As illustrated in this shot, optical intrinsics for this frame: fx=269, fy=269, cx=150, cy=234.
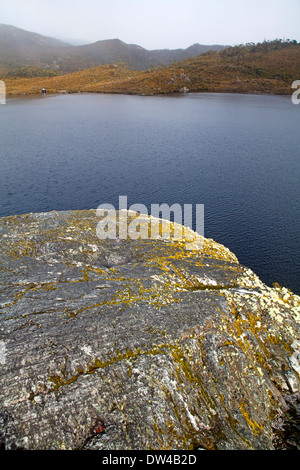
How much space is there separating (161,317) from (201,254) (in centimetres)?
1082

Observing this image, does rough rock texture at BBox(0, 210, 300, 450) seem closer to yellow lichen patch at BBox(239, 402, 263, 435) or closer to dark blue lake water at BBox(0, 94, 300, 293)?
yellow lichen patch at BBox(239, 402, 263, 435)

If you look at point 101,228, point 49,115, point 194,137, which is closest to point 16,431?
point 101,228

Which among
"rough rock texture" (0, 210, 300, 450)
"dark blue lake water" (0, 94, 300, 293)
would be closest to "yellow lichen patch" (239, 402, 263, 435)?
"rough rock texture" (0, 210, 300, 450)

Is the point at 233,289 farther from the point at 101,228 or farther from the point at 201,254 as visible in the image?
the point at 101,228

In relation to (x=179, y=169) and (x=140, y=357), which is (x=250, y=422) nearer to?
(x=140, y=357)

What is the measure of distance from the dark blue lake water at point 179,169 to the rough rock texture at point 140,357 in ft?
64.9

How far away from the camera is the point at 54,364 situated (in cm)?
1176

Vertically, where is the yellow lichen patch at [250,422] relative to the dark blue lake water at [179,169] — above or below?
below

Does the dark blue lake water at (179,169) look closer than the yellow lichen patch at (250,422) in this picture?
No

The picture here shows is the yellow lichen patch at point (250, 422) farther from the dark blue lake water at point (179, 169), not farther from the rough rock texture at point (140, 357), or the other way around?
the dark blue lake water at point (179, 169)

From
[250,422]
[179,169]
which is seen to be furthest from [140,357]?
[179,169]

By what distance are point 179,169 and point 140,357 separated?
55803 millimetres

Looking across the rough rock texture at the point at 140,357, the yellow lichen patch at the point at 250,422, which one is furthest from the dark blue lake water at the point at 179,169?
the yellow lichen patch at the point at 250,422

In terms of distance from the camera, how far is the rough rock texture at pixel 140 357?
426 inches
